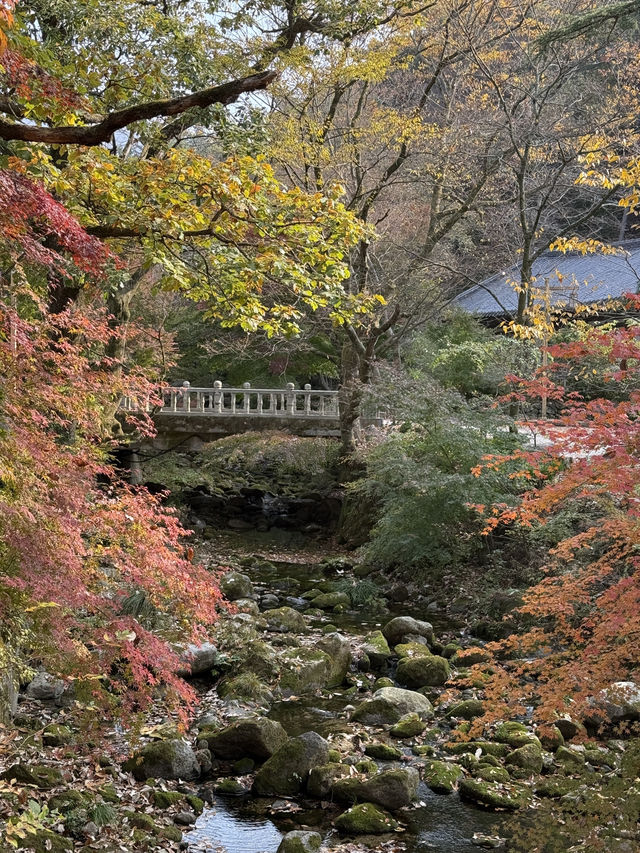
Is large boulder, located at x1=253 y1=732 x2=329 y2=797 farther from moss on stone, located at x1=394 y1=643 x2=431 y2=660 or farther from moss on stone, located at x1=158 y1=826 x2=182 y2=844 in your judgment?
moss on stone, located at x1=394 y1=643 x2=431 y2=660

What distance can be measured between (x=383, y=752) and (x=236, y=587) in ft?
18.7

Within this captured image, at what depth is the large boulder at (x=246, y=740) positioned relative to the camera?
6816 mm

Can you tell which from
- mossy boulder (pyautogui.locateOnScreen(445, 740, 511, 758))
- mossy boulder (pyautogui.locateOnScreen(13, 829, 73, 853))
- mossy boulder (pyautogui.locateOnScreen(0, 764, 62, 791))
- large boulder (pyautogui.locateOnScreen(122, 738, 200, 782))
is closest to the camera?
mossy boulder (pyautogui.locateOnScreen(13, 829, 73, 853))

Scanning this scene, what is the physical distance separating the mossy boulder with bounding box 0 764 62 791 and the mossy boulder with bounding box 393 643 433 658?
4.71 meters

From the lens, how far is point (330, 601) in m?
12.3

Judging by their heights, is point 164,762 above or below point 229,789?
above

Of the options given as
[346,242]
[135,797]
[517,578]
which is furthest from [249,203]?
[517,578]

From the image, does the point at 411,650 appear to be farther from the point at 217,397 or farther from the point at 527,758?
the point at 217,397

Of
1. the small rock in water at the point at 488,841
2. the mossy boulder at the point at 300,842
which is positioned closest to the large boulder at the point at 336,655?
the small rock in water at the point at 488,841

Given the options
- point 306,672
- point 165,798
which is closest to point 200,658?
point 306,672

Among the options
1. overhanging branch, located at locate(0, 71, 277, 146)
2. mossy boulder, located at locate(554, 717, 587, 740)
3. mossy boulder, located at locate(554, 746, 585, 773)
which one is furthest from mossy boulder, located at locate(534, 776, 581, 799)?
overhanging branch, located at locate(0, 71, 277, 146)

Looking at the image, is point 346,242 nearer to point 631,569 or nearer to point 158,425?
point 631,569

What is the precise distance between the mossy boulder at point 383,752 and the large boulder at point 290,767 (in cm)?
56

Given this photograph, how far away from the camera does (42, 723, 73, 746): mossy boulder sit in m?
6.49
